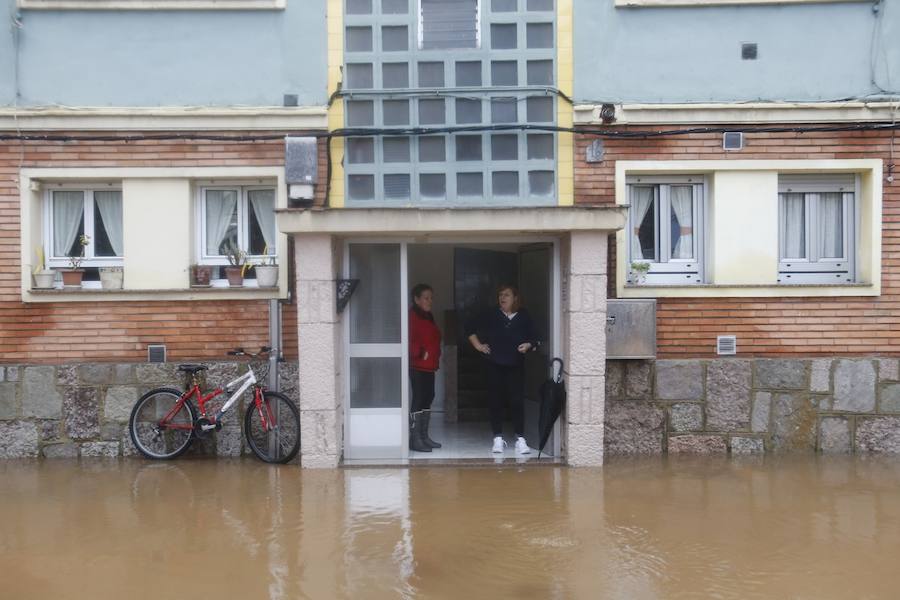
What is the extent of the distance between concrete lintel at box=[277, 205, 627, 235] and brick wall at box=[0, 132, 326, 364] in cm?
94

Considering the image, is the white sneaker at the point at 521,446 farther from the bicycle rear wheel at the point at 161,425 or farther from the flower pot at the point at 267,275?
the bicycle rear wheel at the point at 161,425

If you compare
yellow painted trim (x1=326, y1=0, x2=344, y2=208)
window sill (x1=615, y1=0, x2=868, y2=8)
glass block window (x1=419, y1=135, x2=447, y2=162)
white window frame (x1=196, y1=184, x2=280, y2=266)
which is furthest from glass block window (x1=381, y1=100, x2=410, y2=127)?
window sill (x1=615, y1=0, x2=868, y2=8)

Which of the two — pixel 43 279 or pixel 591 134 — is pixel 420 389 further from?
pixel 43 279

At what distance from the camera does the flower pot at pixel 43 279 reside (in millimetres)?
9281

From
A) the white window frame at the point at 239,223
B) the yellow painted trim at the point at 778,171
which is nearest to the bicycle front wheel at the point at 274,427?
the white window frame at the point at 239,223

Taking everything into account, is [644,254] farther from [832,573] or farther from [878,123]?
[832,573]

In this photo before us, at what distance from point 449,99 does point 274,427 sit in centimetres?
373

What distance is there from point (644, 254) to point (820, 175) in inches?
78.7

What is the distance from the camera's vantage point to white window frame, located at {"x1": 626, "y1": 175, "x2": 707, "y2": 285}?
9508 mm

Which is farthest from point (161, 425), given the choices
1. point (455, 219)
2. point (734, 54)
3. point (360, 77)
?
point (734, 54)

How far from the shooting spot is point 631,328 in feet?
29.8

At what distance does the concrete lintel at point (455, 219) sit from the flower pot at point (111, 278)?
205cm

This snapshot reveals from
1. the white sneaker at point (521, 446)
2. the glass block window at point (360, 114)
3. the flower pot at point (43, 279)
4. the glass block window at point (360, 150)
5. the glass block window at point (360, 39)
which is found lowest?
the white sneaker at point (521, 446)

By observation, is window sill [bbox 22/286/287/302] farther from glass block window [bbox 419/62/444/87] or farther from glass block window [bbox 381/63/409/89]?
glass block window [bbox 419/62/444/87]
